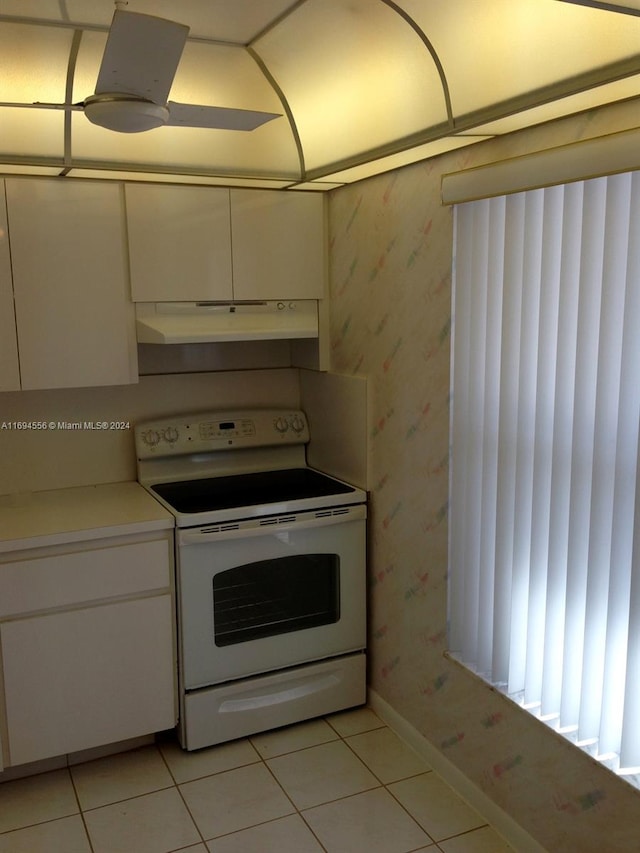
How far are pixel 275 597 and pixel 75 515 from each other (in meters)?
0.80

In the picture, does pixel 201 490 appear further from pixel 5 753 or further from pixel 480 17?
pixel 480 17

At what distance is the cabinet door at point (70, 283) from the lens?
262cm

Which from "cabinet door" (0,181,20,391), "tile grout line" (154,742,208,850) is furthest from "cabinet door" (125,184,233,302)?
"tile grout line" (154,742,208,850)

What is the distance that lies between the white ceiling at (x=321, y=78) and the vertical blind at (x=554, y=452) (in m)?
0.26

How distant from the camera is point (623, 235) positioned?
1748 millimetres

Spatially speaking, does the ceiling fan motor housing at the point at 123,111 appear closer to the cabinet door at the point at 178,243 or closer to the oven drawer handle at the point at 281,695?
the cabinet door at the point at 178,243

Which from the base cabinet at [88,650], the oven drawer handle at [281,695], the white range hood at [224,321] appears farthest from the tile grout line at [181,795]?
the white range hood at [224,321]

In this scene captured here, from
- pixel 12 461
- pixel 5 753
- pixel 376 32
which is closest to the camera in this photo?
pixel 376 32

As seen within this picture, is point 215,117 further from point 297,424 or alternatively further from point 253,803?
point 253,803

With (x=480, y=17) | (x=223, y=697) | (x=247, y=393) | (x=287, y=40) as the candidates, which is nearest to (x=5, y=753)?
(x=223, y=697)

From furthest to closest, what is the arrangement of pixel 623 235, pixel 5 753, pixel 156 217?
1. pixel 156 217
2. pixel 5 753
3. pixel 623 235

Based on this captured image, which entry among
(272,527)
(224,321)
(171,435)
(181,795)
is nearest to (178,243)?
(224,321)

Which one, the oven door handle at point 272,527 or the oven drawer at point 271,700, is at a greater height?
the oven door handle at point 272,527

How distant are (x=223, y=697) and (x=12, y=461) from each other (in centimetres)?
122
